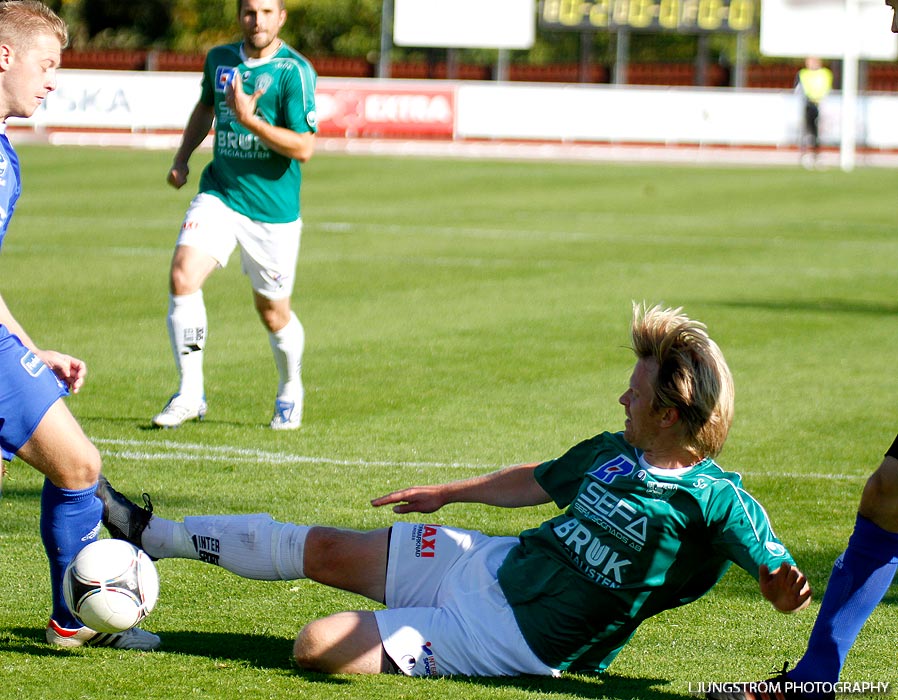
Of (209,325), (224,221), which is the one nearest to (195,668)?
(224,221)

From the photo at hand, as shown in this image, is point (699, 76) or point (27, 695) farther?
point (699, 76)

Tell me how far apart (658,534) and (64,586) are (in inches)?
66.5

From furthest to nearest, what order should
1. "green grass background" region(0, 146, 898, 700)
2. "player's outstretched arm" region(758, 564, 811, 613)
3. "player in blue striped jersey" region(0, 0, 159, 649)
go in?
1. "green grass background" region(0, 146, 898, 700)
2. "player in blue striped jersey" region(0, 0, 159, 649)
3. "player's outstretched arm" region(758, 564, 811, 613)

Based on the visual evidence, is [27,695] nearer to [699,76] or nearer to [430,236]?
[430,236]

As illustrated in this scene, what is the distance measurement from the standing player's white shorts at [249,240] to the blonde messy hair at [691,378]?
4.05 meters

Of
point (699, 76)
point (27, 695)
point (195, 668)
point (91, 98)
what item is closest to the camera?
point (27, 695)

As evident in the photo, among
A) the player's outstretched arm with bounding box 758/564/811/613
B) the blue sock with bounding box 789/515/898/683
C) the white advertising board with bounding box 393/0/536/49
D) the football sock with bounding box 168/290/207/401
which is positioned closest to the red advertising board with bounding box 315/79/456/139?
the white advertising board with bounding box 393/0/536/49

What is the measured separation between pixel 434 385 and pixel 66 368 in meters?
4.60

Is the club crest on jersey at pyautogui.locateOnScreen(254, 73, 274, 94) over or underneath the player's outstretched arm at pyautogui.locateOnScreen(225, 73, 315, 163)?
over

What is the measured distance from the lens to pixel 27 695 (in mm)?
4020

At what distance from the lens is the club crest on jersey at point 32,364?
4.12m

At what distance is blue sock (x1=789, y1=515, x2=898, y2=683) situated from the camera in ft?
13.0

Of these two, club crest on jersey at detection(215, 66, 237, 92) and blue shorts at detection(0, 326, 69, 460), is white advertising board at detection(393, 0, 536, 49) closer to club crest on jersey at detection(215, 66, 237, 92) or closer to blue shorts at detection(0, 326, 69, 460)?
club crest on jersey at detection(215, 66, 237, 92)

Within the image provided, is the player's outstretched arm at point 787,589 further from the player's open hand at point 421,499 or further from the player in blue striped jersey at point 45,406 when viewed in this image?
the player in blue striped jersey at point 45,406
